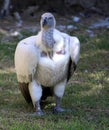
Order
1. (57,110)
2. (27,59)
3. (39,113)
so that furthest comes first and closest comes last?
(57,110) → (39,113) → (27,59)

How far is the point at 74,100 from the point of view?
7.04 m

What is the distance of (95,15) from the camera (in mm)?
13445

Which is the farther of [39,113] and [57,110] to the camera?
[57,110]

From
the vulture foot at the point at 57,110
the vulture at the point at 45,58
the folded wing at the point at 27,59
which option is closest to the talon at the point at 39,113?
the vulture at the point at 45,58

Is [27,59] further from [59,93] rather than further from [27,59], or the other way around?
[59,93]

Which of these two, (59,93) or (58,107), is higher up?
(59,93)

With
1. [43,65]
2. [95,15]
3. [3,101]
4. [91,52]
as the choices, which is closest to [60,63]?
[43,65]

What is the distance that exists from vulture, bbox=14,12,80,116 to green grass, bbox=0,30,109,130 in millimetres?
397

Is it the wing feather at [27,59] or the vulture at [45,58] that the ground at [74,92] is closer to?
the vulture at [45,58]

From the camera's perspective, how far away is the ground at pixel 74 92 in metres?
5.75

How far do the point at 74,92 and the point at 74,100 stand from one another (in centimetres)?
48

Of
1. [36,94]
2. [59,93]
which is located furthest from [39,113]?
[59,93]

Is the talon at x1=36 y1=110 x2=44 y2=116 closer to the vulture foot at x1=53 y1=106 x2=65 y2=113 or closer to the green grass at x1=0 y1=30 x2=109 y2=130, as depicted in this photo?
the green grass at x1=0 y1=30 x2=109 y2=130

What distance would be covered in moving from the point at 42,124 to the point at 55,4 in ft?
26.6
